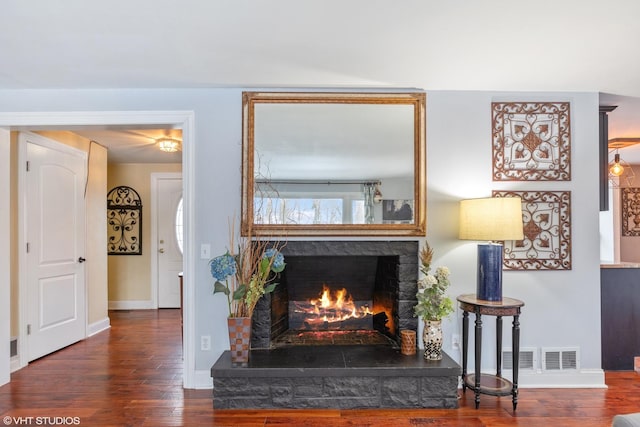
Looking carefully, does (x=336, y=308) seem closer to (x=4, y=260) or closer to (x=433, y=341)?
(x=433, y=341)

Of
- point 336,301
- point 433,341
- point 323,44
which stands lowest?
point 433,341

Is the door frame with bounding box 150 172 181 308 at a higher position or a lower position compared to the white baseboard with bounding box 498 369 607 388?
higher

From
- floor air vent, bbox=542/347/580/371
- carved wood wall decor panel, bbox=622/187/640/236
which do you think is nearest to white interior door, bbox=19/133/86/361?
floor air vent, bbox=542/347/580/371

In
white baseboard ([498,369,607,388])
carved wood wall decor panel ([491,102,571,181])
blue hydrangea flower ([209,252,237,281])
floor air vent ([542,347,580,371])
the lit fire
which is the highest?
carved wood wall decor panel ([491,102,571,181])

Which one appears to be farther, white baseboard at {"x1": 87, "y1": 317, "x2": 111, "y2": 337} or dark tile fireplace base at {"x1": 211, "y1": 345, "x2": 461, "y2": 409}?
white baseboard at {"x1": 87, "y1": 317, "x2": 111, "y2": 337}

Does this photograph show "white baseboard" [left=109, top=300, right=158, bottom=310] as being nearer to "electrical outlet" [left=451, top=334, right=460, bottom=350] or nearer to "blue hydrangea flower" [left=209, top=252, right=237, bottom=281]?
"blue hydrangea flower" [left=209, top=252, right=237, bottom=281]

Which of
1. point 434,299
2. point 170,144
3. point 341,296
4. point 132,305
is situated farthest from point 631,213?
point 132,305

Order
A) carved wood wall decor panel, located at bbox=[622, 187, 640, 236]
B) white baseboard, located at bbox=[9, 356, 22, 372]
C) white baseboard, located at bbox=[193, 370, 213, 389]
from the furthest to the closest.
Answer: carved wood wall decor panel, located at bbox=[622, 187, 640, 236]
white baseboard, located at bbox=[9, 356, 22, 372]
white baseboard, located at bbox=[193, 370, 213, 389]

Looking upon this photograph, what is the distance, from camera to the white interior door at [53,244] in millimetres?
3758

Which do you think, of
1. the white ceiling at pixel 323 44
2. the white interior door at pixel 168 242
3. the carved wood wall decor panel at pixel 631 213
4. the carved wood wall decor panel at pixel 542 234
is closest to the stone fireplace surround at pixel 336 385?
the carved wood wall decor panel at pixel 542 234

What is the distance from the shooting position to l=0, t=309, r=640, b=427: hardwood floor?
2.53 metres

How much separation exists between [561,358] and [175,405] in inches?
114

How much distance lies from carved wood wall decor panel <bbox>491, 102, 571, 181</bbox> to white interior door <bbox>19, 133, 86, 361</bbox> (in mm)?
4170

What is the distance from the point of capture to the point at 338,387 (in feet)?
8.86
